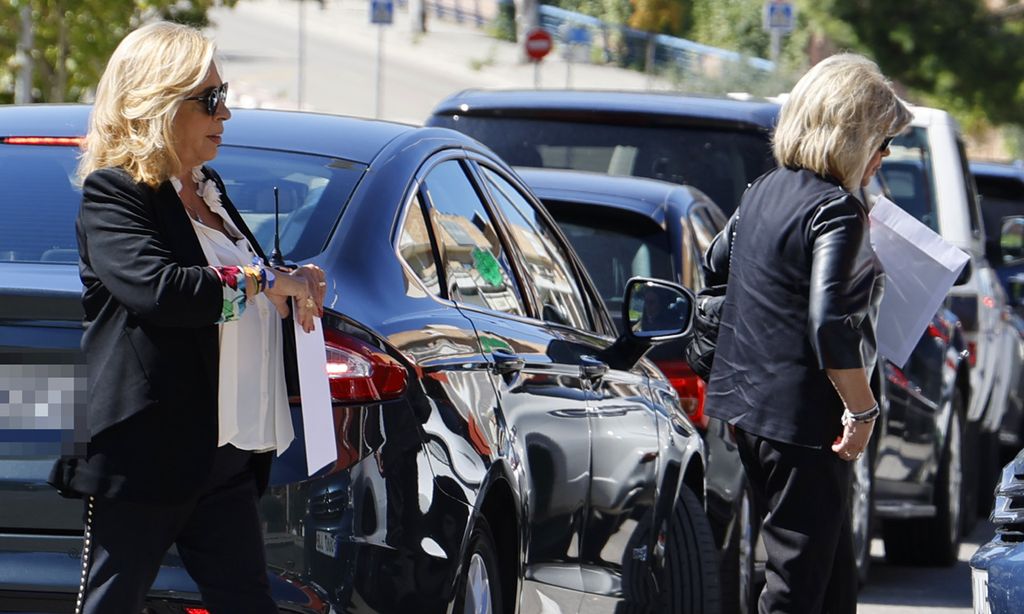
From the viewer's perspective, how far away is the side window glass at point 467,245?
453 centimetres

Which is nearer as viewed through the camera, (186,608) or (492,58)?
(186,608)

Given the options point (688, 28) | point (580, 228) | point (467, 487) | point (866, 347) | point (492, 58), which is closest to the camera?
point (467, 487)

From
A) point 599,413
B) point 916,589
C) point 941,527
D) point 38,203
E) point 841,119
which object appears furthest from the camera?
point 941,527

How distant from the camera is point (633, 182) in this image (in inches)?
264

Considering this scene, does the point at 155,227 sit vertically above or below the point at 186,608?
above

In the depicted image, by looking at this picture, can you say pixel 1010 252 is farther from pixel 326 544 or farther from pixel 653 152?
pixel 326 544

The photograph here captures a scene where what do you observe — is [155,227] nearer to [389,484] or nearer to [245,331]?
[245,331]

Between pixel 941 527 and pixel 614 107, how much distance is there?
280cm

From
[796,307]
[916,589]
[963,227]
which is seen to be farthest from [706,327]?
[963,227]

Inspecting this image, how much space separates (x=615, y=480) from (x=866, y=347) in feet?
3.09

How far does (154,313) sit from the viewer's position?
3.31 metres

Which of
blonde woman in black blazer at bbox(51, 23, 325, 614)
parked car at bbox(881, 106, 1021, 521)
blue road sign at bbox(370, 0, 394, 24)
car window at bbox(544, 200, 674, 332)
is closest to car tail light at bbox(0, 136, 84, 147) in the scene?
blonde woman in black blazer at bbox(51, 23, 325, 614)

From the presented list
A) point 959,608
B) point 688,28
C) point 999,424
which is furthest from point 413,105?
point 959,608

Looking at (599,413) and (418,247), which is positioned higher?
(418,247)
